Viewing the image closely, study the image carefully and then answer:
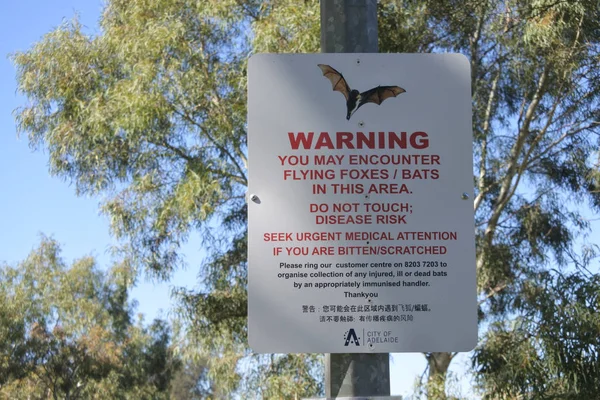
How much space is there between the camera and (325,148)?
6.40ft

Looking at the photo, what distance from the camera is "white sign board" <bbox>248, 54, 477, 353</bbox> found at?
189 cm

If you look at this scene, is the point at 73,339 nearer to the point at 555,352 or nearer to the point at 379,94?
the point at 555,352

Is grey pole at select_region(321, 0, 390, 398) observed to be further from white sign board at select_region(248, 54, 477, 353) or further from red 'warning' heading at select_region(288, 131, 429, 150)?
red 'warning' heading at select_region(288, 131, 429, 150)

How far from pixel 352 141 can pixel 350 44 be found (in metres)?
0.24

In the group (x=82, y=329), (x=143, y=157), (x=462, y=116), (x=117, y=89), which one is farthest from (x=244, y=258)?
(x=82, y=329)

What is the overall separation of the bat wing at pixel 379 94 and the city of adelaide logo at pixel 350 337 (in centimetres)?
47

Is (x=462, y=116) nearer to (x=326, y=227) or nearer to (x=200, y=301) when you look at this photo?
(x=326, y=227)

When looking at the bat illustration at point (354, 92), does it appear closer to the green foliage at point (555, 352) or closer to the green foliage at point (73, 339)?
the green foliage at point (555, 352)

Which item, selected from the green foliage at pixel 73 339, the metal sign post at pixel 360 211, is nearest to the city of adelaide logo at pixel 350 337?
the metal sign post at pixel 360 211

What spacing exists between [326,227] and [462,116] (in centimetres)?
38

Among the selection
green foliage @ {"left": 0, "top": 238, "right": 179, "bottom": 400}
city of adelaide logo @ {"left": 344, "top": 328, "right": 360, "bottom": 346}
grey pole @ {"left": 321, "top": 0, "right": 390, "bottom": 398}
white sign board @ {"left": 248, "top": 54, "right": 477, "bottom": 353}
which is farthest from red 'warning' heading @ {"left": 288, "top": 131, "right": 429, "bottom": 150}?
green foliage @ {"left": 0, "top": 238, "right": 179, "bottom": 400}

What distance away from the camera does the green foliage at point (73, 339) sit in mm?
25097

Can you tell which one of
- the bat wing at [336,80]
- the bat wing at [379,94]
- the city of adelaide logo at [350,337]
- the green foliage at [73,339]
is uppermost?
the green foliage at [73,339]

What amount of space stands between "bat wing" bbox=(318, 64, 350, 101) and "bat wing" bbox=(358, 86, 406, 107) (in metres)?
0.04
